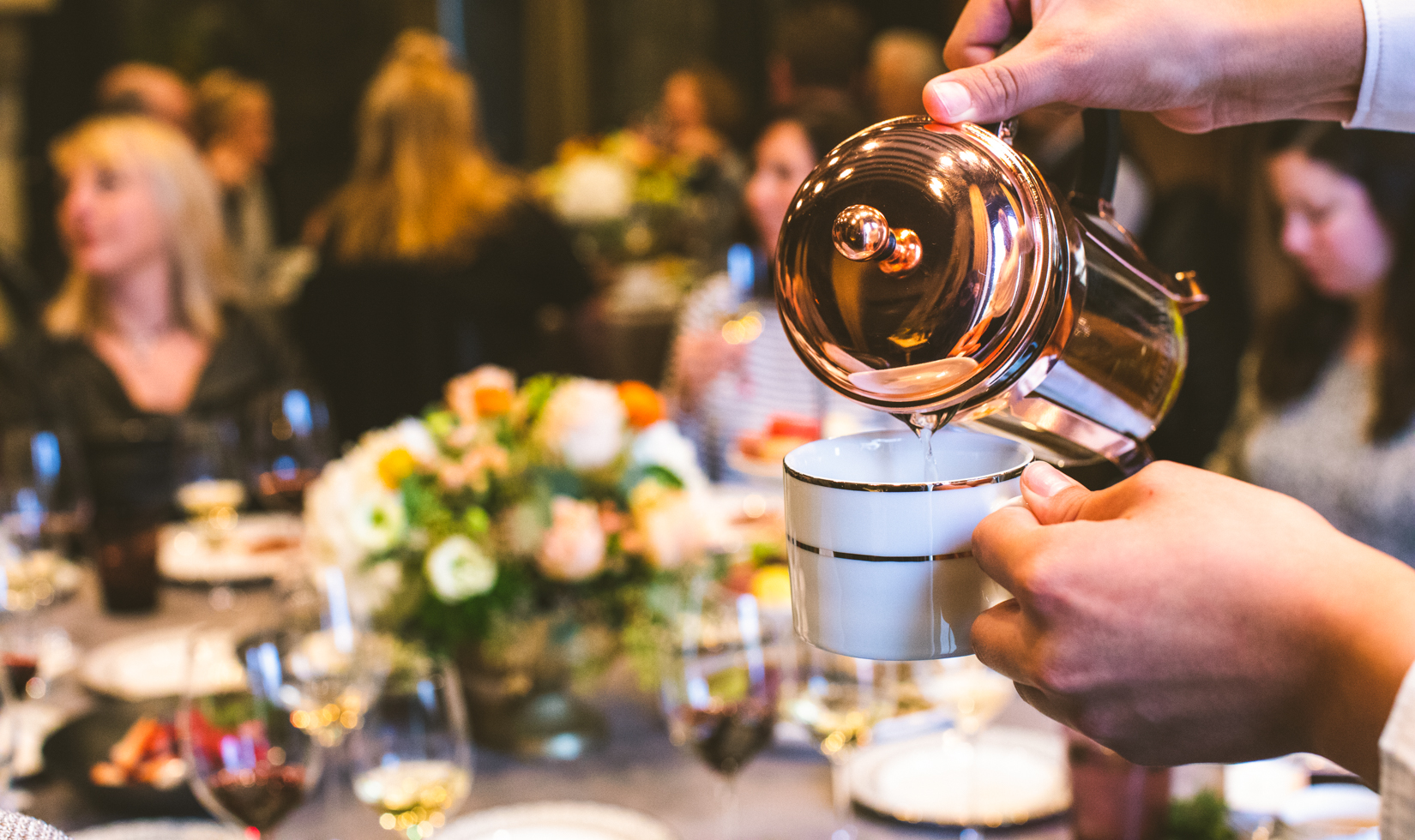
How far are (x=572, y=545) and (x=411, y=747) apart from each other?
23 centimetres

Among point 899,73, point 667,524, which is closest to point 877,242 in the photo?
point 667,524

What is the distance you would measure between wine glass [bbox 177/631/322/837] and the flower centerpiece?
0.20m

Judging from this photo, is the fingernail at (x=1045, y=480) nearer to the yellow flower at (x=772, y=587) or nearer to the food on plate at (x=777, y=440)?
the yellow flower at (x=772, y=587)

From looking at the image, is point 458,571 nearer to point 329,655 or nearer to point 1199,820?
point 329,655

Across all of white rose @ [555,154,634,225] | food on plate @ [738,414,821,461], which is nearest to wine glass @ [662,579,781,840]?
food on plate @ [738,414,821,461]

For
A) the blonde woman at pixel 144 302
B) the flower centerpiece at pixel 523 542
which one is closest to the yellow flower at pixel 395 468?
the flower centerpiece at pixel 523 542

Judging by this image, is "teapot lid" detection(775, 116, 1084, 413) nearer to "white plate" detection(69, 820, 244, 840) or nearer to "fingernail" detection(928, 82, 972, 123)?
"fingernail" detection(928, 82, 972, 123)

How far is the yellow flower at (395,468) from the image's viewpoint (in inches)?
45.2

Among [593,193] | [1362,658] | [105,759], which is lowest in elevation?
[105,759]

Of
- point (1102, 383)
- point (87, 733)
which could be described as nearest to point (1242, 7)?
point (1102, 383)

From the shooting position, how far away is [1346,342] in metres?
1.97

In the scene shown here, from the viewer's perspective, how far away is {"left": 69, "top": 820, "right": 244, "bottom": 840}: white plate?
3.06ft

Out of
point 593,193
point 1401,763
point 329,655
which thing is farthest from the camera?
point 593,193

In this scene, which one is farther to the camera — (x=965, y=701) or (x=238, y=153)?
(x=238, y=153)
